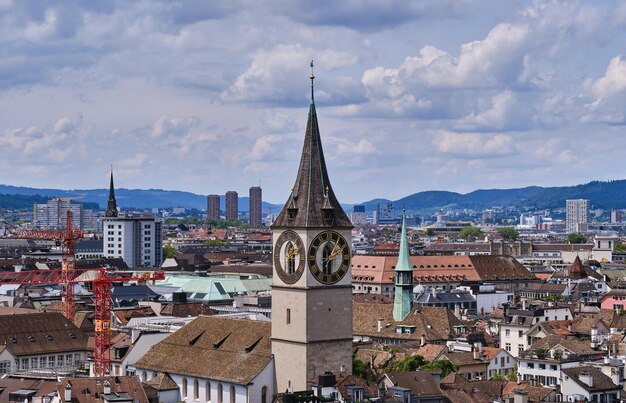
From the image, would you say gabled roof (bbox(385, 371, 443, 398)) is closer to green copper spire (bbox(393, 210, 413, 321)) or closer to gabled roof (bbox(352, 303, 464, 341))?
gabled roof (bbox(352, 303, 464, 341))

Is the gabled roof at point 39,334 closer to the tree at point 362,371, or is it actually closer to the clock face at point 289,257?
the tree at point 362,371

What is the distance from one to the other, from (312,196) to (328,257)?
368 cm

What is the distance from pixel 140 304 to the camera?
Answer: 546 ft

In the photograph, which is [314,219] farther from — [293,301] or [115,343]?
[115,343]

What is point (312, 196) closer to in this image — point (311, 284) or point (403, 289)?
point (311, 284)

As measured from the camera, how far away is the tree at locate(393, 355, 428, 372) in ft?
336

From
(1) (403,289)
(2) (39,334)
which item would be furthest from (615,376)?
(1) (403,289)

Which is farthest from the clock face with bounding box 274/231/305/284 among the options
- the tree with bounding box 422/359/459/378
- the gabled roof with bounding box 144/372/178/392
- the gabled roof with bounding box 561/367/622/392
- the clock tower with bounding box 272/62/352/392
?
the gabled roof with bounding box 561/367/622/392

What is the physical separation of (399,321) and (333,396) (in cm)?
6266

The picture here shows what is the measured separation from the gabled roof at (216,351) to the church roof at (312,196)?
289 inches

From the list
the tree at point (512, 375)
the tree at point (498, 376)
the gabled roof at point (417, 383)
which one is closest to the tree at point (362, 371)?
the gabled roof at point (417, 383)

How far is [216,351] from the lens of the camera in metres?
92.6

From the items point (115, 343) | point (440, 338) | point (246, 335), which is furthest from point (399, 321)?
point (246, 335)

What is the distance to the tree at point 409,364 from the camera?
336 ft
